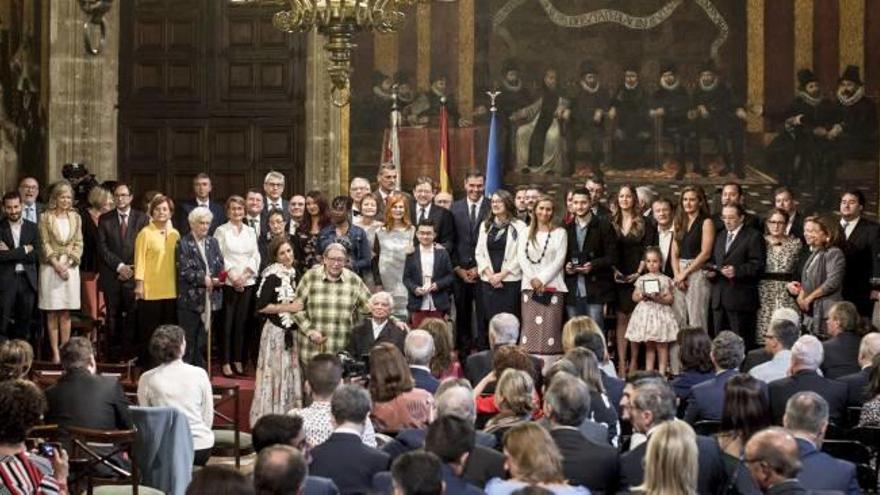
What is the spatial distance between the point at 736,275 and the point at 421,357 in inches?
211

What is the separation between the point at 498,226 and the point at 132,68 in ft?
23.3

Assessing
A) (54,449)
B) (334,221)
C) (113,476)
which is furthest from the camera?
(334,221)

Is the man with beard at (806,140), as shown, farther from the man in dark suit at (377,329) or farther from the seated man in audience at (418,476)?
the seated man in audience at (418,476)

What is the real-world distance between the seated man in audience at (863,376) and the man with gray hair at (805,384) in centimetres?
47

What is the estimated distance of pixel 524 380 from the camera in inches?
371

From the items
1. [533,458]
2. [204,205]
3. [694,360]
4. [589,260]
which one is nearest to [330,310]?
[589,260]

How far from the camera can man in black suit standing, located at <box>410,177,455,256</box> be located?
16547 mm

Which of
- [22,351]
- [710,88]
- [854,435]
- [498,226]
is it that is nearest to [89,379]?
[22,351]

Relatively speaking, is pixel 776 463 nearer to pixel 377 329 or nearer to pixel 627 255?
pixel 377 329

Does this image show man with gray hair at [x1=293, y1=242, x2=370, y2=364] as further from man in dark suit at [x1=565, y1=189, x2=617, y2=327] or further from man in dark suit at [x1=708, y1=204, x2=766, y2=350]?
man in dark suit at [x1=708, y1=204, x2=766, y2=350]

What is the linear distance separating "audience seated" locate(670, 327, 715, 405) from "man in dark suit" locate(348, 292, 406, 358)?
286cm

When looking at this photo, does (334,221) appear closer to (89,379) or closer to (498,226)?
(498,226)

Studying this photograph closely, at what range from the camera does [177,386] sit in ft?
35.9

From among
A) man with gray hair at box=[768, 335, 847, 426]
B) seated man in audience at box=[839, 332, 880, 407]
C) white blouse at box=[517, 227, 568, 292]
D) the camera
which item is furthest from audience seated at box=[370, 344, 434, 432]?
white blouse at box=[517, 227, 568, 292]
